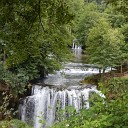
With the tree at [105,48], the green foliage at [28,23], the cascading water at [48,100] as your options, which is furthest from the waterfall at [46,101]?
the green foliage at [28,23]

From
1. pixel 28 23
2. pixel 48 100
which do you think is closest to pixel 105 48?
pixel 48 100

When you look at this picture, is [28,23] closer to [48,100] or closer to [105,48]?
[48,100]

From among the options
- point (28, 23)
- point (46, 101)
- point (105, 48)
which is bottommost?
point (46, 101)

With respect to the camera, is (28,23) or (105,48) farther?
(105,48)

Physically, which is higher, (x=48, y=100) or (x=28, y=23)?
(x=28, y=23)

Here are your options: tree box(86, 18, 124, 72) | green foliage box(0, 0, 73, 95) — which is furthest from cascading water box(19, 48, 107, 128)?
green foliage box(0, 0, 73, 95)

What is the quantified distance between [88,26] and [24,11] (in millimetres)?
30321

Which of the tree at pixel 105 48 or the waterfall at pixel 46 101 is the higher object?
the tree at pixel 105 48

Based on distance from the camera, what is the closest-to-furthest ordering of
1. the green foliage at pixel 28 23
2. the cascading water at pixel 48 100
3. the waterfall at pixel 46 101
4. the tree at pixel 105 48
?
the green foliage at pixel 28 23 → the cascading water at pixel 48 100 → the waterfall at pixel 46 101 → the tree at pixel 105 48

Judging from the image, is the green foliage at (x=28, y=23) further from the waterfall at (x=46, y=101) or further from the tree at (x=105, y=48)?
the tree at (x=105, y=48)

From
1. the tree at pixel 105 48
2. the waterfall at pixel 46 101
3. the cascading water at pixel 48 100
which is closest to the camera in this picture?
the cascading water at pixel 48 100

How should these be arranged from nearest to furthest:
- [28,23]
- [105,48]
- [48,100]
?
[28,23], [48,100], [105,48]

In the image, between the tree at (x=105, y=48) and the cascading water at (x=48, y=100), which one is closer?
the cascading water at (x=48, y=100)

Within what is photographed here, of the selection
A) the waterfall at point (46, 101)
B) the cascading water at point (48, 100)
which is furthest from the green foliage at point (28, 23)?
the waterfall at point (46, 101)
